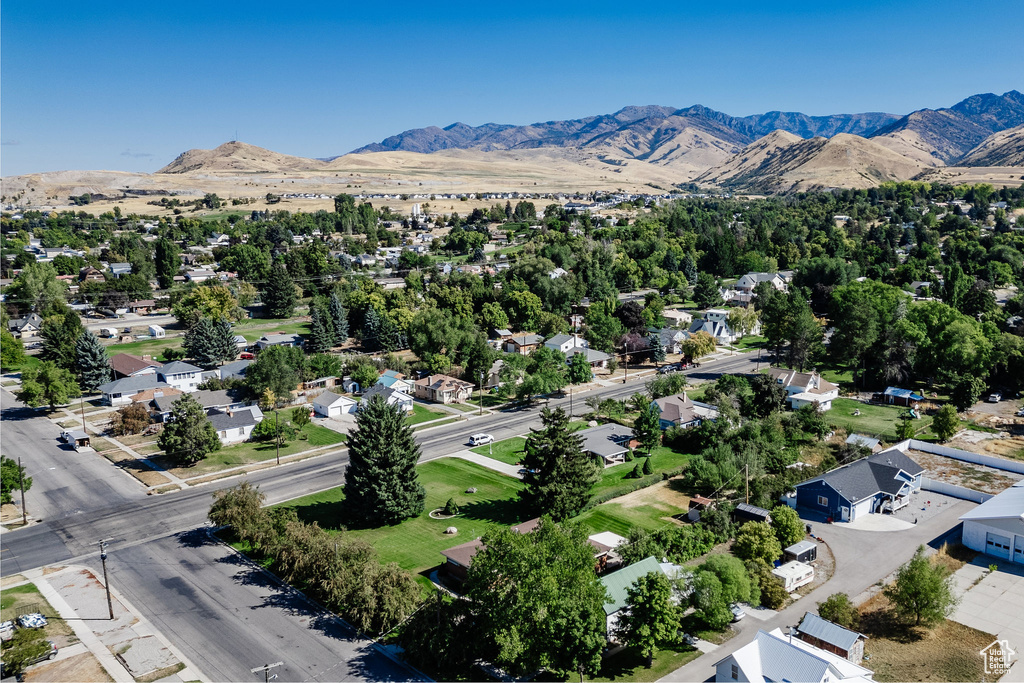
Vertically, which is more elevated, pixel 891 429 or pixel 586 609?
pixel 586 609

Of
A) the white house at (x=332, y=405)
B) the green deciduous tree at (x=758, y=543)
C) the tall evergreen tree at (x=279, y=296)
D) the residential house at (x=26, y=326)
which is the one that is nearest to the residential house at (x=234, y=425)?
the white house at (x=332, y=405)

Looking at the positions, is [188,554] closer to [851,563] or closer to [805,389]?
[851,563]

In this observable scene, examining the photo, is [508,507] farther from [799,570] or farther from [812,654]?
[812,654]

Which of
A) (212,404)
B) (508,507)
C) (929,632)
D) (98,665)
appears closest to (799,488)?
(929,632)

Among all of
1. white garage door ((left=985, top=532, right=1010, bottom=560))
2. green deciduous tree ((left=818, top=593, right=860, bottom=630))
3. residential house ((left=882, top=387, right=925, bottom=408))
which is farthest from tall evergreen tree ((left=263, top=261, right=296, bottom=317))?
white garage door ((left=985, top=532, right=1010, bottom=560))

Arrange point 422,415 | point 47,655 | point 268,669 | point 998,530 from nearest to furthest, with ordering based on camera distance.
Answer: point 268,669 → point 47,655 → point 998,530 → point 422,415

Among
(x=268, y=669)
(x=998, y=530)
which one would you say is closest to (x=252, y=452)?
(x=268, y=669)
